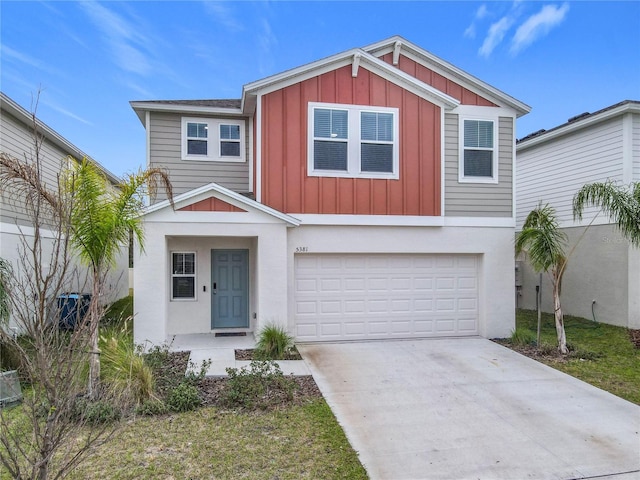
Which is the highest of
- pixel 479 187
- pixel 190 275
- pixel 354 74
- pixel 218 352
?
pixel 354 74

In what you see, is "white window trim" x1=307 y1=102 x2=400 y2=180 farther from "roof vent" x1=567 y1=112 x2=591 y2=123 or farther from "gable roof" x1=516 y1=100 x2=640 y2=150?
"roof vent" x1=567 y1=112 x2=591 y2=123

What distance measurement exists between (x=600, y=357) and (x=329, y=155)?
730cm

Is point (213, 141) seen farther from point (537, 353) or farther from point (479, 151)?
point (537, 353)

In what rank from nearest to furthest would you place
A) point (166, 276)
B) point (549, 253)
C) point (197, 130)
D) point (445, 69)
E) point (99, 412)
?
point (99, 412), point (549, 253), point (166, 276), point (445, 69), point (197, 130)

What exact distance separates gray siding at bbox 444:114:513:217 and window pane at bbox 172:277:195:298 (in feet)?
22.0

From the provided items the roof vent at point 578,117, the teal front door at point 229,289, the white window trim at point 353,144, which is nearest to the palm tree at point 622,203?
the white window trim at point 353,144

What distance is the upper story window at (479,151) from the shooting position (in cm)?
1029

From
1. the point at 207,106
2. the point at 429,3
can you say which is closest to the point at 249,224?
the point at 207,106

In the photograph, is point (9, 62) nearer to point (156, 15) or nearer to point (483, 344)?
point (156, 15)

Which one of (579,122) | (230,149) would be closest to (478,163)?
(579,122)

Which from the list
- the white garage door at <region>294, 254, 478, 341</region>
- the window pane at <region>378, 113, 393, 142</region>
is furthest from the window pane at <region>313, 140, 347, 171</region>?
the white garage door at <region>294, 254, 478, 341</region>

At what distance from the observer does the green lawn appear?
682 cm

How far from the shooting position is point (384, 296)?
10000 millimetres

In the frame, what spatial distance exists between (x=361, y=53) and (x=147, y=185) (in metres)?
5.97
